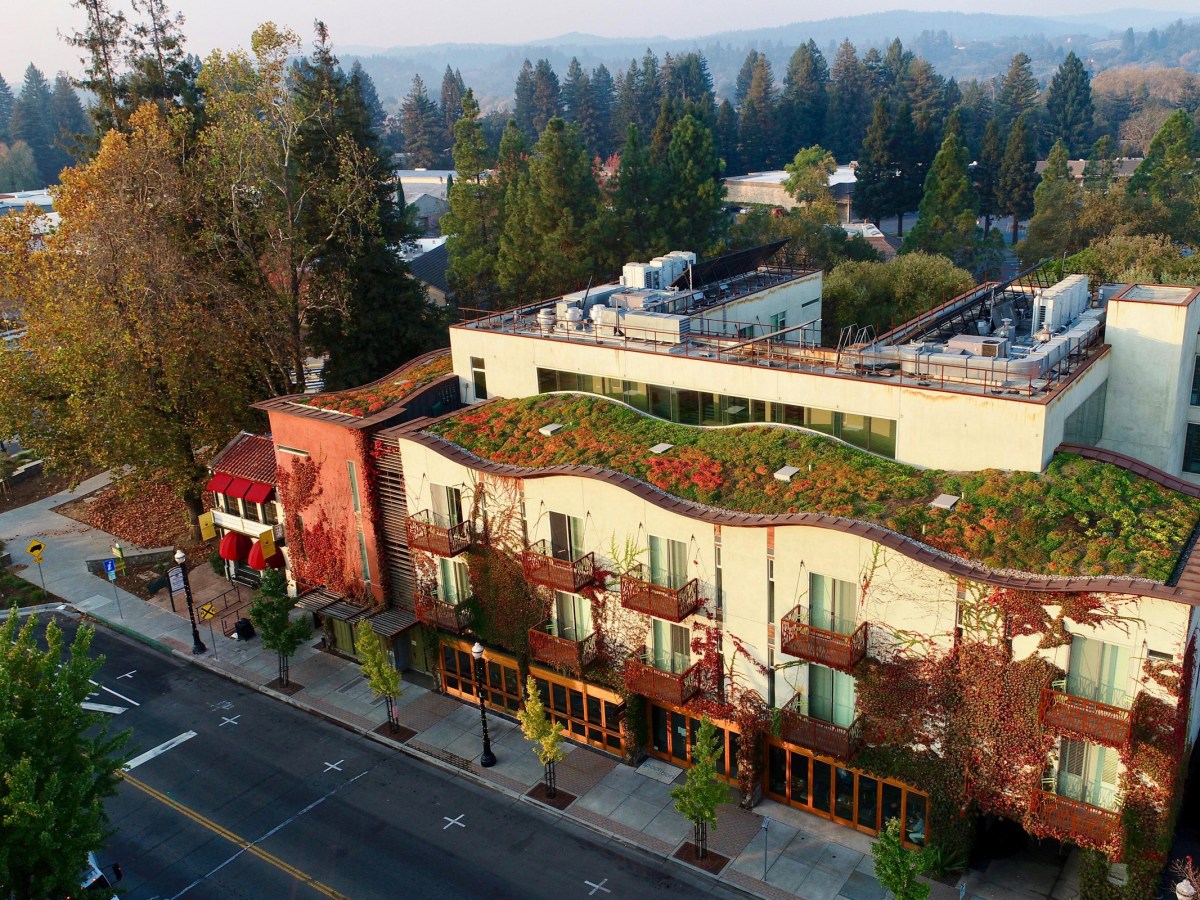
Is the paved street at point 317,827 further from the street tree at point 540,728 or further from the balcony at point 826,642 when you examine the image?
the balcony at point 826,642

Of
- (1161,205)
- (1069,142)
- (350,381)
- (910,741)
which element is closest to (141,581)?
(350,381)

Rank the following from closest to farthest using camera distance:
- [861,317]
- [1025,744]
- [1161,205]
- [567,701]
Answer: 1. [1025,744]
2. [567,701]
3. [861,317]
4. [1161,205]

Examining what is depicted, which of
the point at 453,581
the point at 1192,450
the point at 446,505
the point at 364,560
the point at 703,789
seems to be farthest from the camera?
the point at 364,560

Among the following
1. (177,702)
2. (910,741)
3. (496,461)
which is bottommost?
(177,702)

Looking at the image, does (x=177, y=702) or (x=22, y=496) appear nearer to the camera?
(x=177, y=702)

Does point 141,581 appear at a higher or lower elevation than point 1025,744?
lower

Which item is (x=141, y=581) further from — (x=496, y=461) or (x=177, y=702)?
(x=496, y=461)

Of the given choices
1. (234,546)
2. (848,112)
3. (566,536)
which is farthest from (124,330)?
(848,112)

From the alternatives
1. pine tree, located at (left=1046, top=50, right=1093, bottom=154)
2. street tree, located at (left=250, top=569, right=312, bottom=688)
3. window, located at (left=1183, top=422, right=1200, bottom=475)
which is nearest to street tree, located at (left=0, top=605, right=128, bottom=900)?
street tree, located at (left=250, top=569, right=312, bottom=688)

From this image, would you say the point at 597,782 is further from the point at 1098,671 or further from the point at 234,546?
the point at 234,546
